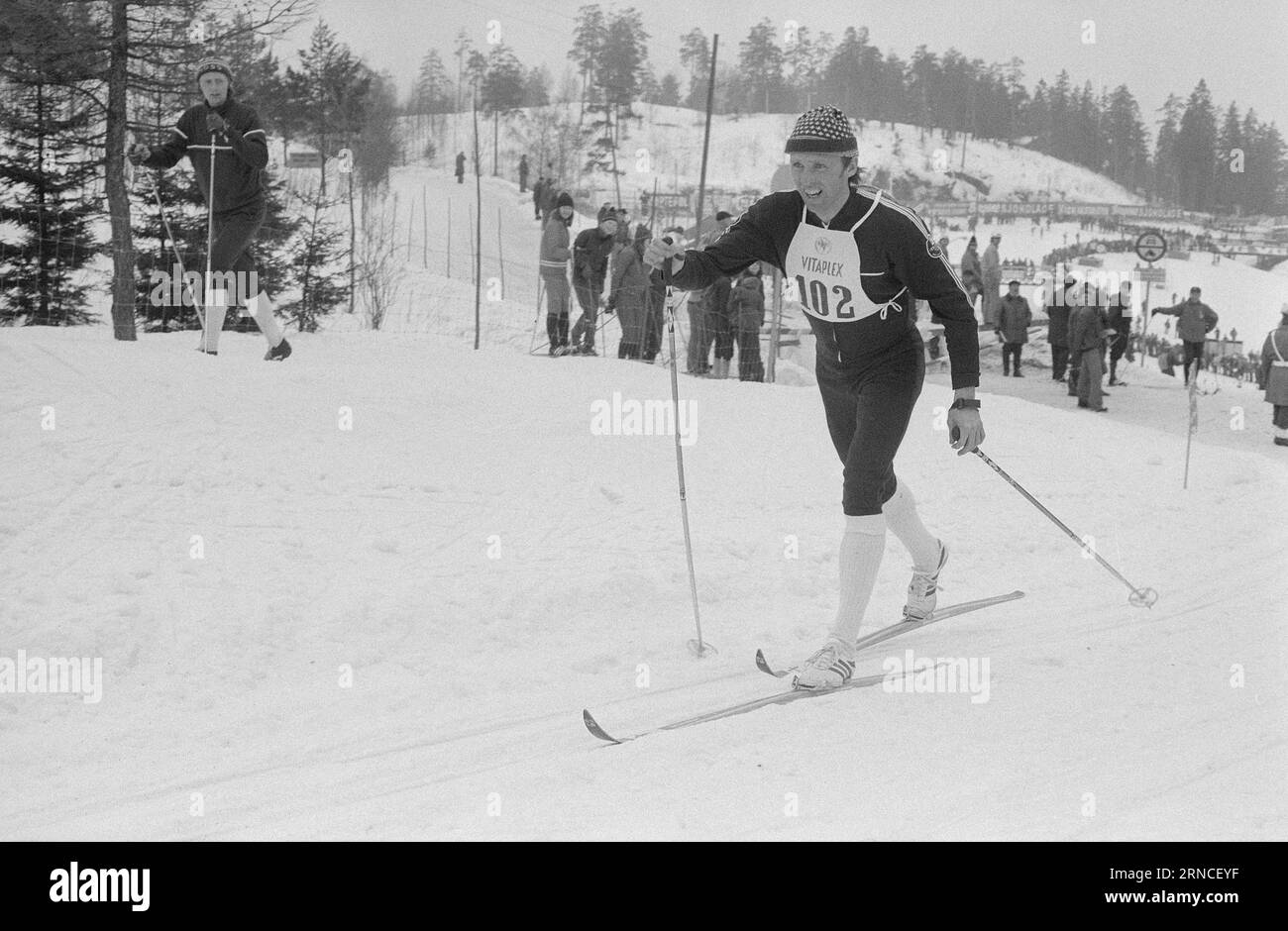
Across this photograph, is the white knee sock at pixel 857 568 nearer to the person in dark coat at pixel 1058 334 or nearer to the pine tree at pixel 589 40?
the person in dark coat at pixel 1058 334

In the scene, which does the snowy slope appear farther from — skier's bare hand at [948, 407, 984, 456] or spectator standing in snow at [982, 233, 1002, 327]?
spectator standing in snow at [982, 233, 1002, 327]

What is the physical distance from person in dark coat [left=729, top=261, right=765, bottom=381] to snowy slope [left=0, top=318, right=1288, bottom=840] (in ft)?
9.40

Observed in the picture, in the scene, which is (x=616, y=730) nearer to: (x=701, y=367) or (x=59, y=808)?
(x=59, y=808)

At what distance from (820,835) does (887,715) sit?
120 centimetres

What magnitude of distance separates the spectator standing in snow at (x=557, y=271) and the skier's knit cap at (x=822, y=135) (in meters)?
8.72

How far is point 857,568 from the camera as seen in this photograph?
514 centimetres

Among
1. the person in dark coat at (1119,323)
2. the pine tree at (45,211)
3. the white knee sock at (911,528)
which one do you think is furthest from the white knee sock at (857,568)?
the person in dark coat at (1119,323)

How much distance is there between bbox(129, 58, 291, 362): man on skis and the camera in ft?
28.4

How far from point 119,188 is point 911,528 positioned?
28.1 ft

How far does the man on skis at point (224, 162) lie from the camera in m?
8.65

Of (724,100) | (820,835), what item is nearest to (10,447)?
(820,835)

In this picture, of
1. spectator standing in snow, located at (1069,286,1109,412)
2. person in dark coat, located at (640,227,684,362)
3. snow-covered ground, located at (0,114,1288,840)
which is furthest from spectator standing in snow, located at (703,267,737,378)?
spectator standing in snow, located at (1069,286,1109,412)

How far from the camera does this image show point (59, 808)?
4.11 metres

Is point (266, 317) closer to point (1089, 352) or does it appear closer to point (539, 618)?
point (539, 618)
